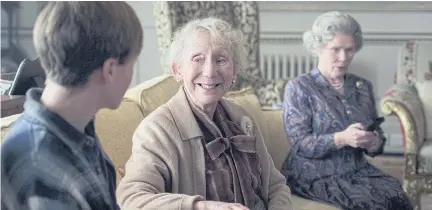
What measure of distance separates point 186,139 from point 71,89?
588mm

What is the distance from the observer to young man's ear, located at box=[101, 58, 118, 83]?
667 mm

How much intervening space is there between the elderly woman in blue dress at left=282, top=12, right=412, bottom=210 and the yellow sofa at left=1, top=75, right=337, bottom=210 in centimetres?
8

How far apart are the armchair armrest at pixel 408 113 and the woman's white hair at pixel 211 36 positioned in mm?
1828

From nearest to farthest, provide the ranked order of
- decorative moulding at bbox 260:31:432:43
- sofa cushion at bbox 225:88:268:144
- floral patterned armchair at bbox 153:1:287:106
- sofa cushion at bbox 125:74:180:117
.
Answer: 1. sofa cushion at bbox 125:74:180:117
2. sofa cushion at bbox 225:88:268:144
3. floral patterned armchair at bbox 153:1:287:106
4. decorative moulding at bbox 260:31:432:43

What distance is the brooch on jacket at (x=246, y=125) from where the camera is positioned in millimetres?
1358

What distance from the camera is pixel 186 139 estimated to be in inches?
48.7

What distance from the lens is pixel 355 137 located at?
68.2 inches

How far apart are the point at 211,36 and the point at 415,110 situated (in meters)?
2.10

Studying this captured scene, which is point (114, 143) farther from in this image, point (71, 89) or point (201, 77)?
point (71, 89)

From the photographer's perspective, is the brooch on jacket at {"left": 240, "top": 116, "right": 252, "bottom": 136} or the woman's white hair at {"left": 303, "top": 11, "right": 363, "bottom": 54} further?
the woman's white hair at {"left": 303, "top": 11, "right": 363, "bottom": 54}

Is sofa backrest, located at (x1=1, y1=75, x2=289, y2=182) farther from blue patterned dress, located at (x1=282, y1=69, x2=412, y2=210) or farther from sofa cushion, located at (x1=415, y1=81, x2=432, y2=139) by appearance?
sofa cushion, located at (x1=415, y1=81, x2=432, y2=139)

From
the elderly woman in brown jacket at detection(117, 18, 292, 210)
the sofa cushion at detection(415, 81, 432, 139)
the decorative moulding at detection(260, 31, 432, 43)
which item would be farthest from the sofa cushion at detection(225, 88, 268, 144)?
the decorative moulding at detection(260, 31, 432, 43)

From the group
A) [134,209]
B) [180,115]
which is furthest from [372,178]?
[134,209]

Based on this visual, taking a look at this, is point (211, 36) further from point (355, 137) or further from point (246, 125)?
point (355, 137)
